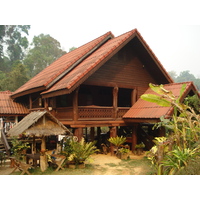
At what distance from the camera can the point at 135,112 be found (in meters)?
13.0

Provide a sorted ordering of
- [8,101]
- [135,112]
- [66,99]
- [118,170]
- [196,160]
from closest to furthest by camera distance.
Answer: [196,160] → [118,170] → [135,112] → [66,99] → [8,101]

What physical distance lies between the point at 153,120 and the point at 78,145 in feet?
14.0

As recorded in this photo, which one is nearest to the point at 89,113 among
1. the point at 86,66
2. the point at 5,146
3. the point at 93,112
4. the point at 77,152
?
the point at 93,112

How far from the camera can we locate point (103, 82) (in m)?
12.5

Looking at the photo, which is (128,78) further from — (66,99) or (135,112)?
(66,99)

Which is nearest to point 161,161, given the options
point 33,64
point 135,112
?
point 135,112

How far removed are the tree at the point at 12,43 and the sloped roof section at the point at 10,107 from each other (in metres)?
25.2

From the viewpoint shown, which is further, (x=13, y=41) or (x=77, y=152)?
(x=13, y=41)

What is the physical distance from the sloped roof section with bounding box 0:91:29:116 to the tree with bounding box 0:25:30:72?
994 inches

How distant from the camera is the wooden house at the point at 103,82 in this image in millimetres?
11273

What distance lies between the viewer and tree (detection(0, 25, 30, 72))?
131 feet

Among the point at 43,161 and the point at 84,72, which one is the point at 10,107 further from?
the point at 43,161

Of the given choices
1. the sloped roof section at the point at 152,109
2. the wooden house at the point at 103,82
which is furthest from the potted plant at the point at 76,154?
the sloped roof section at the point at 152,109

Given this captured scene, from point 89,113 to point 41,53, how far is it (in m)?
36.1
